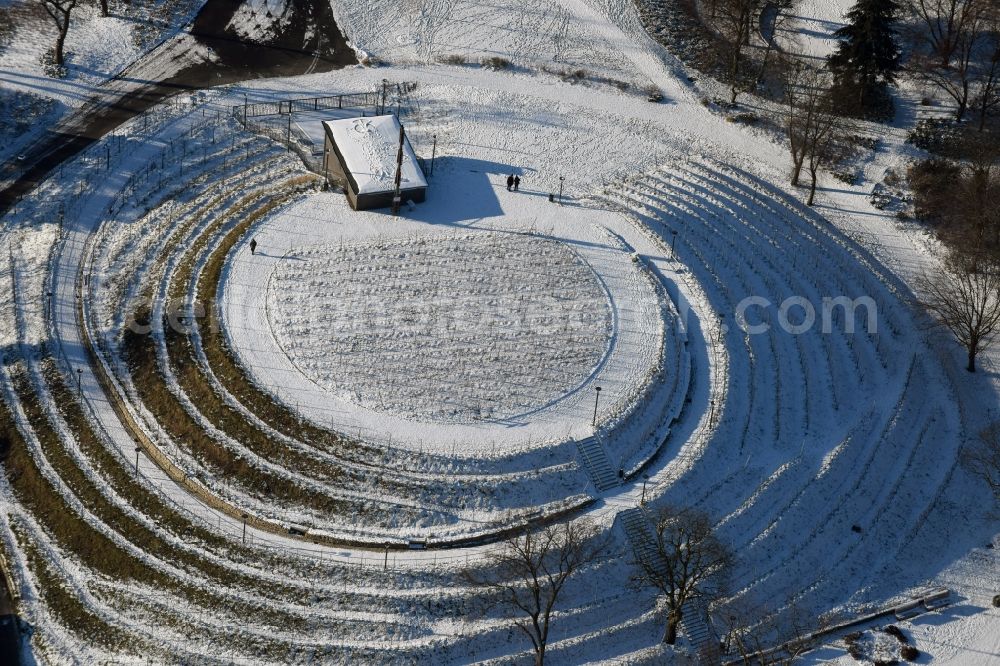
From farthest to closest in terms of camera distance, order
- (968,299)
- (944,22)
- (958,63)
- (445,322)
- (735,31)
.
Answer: (944,22) < (735,31) < (958,63) < (968,299) < (445,322)

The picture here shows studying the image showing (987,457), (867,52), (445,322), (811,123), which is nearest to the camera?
(987,457)

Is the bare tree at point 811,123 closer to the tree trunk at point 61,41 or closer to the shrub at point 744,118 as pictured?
the shrub at point 744,118

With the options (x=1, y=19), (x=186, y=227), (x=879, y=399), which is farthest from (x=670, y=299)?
(x=1, y=19)

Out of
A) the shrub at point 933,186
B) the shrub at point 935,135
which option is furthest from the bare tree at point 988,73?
the shrub at point 933,186

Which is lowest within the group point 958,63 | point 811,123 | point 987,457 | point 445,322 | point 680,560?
point 680,560

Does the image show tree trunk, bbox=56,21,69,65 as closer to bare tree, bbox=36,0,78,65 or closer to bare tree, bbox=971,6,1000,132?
bare tree, bbox=36,0,78,65

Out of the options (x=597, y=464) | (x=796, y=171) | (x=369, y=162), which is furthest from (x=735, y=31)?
(x=597, y=464)

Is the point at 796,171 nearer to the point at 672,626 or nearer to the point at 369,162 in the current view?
the point at 369,162

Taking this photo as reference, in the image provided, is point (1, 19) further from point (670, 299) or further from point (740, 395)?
point (740, 395)
